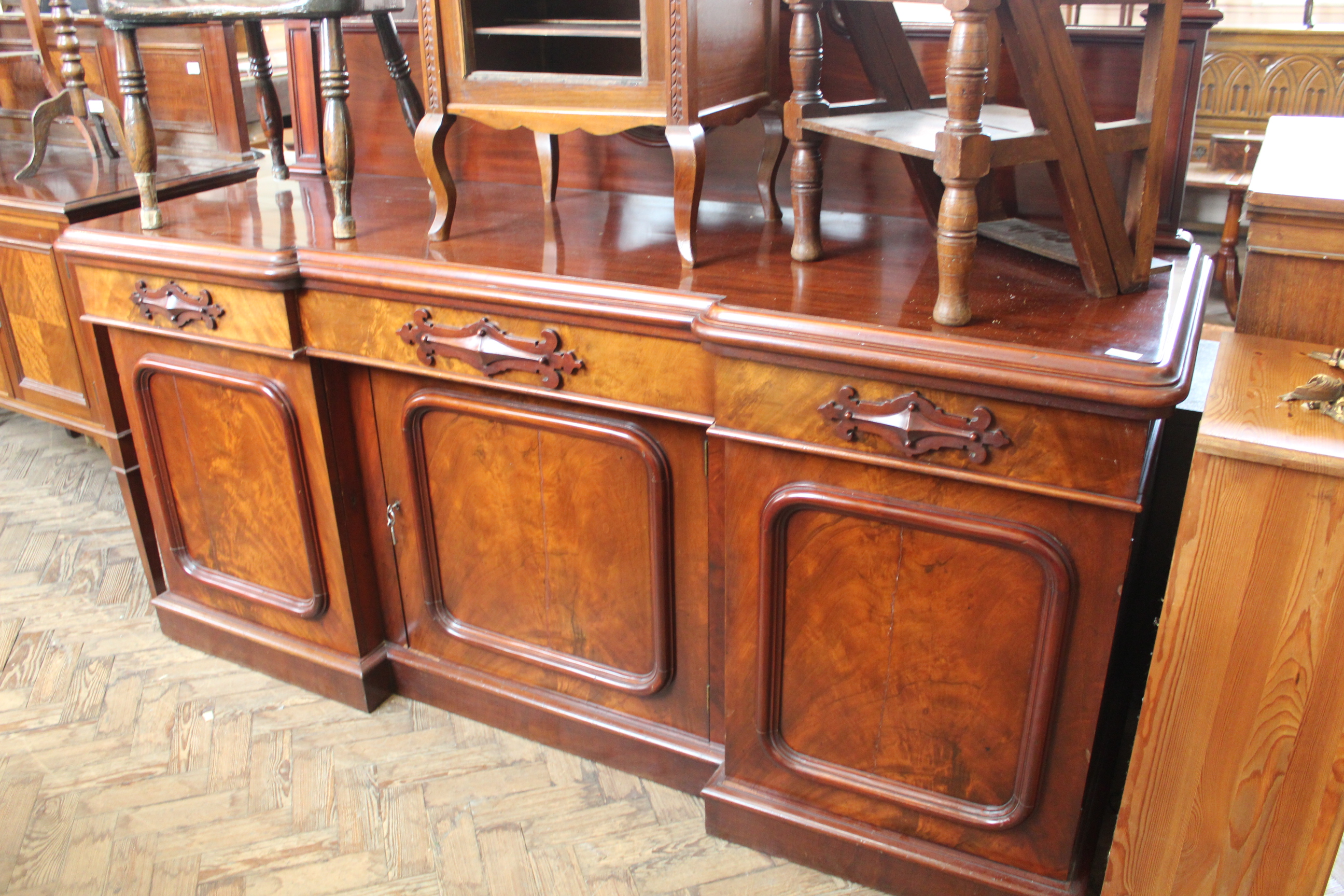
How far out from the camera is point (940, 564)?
156 cm

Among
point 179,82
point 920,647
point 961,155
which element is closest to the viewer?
point 961,155

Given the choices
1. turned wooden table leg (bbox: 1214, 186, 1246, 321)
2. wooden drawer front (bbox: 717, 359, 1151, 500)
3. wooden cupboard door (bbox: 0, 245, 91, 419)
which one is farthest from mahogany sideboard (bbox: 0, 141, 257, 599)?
turned wooden table leg (bbox: 1214, 186, 1246, 321)

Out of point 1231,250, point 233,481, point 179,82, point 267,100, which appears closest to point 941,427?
point 233,481

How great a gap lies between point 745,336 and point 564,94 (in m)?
0.61

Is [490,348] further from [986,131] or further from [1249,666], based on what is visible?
[1249,666]

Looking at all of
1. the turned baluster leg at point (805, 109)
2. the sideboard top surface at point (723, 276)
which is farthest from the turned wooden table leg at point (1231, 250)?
the turned baluster leg at point (805, 109)

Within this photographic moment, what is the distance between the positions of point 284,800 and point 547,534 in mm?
811

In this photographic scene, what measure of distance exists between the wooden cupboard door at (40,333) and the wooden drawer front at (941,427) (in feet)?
7.45

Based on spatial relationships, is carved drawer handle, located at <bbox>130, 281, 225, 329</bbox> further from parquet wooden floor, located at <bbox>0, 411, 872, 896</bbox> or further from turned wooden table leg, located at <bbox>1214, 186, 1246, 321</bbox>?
turned wooden table leg, located at <bbox>1214, 186, 1246, 321</bbox>

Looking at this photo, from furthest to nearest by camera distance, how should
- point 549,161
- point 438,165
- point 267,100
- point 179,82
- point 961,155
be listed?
point 179,82, point 267,100, point 549,161, point 438,165, point 961,155

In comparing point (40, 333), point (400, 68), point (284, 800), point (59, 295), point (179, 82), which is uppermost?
point (400, 68)

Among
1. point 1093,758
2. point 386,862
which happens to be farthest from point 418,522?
point 1093,758

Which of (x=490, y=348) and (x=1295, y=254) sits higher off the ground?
(x=1295, y=254)

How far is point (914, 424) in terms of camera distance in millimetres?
1448
